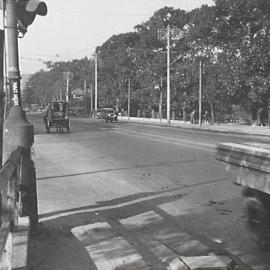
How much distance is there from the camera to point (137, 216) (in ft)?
26.9

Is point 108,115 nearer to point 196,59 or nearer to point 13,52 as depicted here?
point 196,59

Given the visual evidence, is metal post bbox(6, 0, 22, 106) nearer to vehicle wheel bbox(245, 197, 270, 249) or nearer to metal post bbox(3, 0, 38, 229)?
metal post bbox(3, 0, 38, 229)

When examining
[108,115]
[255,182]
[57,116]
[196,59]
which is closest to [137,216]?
[255,182]

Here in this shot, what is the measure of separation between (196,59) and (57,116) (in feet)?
77.8

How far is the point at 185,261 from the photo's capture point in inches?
213

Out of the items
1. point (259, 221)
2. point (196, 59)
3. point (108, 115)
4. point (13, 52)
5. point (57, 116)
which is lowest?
point (108, 115)

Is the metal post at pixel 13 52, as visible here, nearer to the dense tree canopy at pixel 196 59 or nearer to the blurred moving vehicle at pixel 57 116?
the blurred moving vehicle at pixel 57 116

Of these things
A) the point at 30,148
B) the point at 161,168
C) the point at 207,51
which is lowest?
the point at 161,168

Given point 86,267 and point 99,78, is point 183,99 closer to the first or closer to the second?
point 99,78

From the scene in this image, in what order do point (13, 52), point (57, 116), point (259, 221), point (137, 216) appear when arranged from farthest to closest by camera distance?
point (57, 116), point (137, 216), point (13, 52), point (259, 221)

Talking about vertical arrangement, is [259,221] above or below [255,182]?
below

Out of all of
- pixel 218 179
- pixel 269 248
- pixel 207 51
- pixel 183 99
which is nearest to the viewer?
pixel 269 248

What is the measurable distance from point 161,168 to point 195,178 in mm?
2005

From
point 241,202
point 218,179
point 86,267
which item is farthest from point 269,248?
point 218,179
